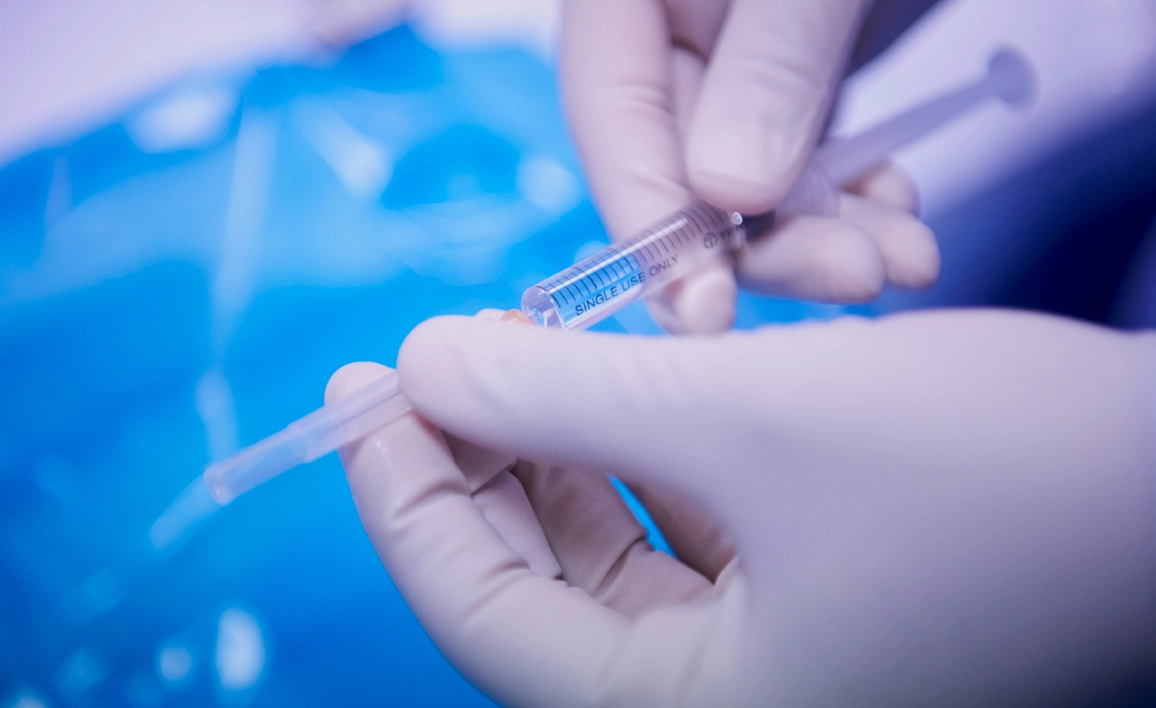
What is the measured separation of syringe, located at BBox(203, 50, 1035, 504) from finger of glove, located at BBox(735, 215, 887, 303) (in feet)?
0.11

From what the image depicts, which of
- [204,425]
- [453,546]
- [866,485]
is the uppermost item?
[866,485]

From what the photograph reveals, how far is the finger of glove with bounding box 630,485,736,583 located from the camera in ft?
Result: 2.57

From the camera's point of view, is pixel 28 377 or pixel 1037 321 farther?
pixel 28 377

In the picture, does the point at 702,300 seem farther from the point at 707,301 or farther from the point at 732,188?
the point at 732,188

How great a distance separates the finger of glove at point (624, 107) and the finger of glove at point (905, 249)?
30cm

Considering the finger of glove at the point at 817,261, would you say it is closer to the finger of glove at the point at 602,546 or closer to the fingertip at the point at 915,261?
the fingertip at the point at 915,261

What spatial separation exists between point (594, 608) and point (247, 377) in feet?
2.39

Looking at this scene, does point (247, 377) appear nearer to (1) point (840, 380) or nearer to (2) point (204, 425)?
(2) point (204, 425)

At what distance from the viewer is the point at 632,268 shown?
84 centimetres

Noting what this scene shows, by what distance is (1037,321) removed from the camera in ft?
1.81

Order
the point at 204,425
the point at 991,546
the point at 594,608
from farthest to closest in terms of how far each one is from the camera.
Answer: the point at 204,425
the point at 594,608
the point at 991,546

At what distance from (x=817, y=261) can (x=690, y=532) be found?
0.40 meters

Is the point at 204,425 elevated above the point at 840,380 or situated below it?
below

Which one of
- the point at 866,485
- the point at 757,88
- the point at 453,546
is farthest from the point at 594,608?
the point at 757,88
